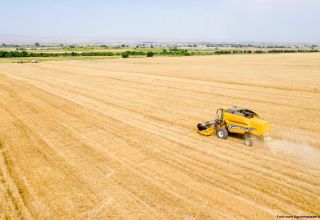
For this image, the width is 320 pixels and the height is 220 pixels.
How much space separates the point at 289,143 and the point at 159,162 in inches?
241

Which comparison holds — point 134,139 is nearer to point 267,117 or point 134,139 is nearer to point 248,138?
point 248,138

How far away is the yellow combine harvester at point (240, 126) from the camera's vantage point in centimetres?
1291

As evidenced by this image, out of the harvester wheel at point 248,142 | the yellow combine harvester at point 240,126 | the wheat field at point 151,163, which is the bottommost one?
the wheat field at point 151,163

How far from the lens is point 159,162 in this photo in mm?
11938

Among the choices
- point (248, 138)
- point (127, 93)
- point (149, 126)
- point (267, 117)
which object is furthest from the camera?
point (127, 93)

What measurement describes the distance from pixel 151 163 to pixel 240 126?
4.42m

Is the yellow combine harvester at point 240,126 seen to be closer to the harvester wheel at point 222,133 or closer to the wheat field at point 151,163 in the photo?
the harvester wheel at point 222,133

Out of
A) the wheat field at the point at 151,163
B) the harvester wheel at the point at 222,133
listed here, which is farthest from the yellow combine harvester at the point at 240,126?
the wheat field at the point at 151,163

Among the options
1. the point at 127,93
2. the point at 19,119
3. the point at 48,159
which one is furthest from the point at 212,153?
the point at 127,93

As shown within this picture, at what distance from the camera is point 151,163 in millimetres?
11852

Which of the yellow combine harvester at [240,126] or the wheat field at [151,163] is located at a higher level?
the yellow combine harvester at [240,126]

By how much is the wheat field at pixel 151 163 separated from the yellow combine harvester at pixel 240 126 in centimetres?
46

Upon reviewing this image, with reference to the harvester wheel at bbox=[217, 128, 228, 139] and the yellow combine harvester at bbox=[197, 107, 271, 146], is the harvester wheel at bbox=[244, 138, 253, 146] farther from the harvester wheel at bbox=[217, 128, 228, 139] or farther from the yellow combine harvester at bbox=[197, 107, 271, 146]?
the harvester wheel at bbox=[217, 128, 228, 139]

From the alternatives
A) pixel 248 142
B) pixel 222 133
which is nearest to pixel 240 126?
pixel 248 142
